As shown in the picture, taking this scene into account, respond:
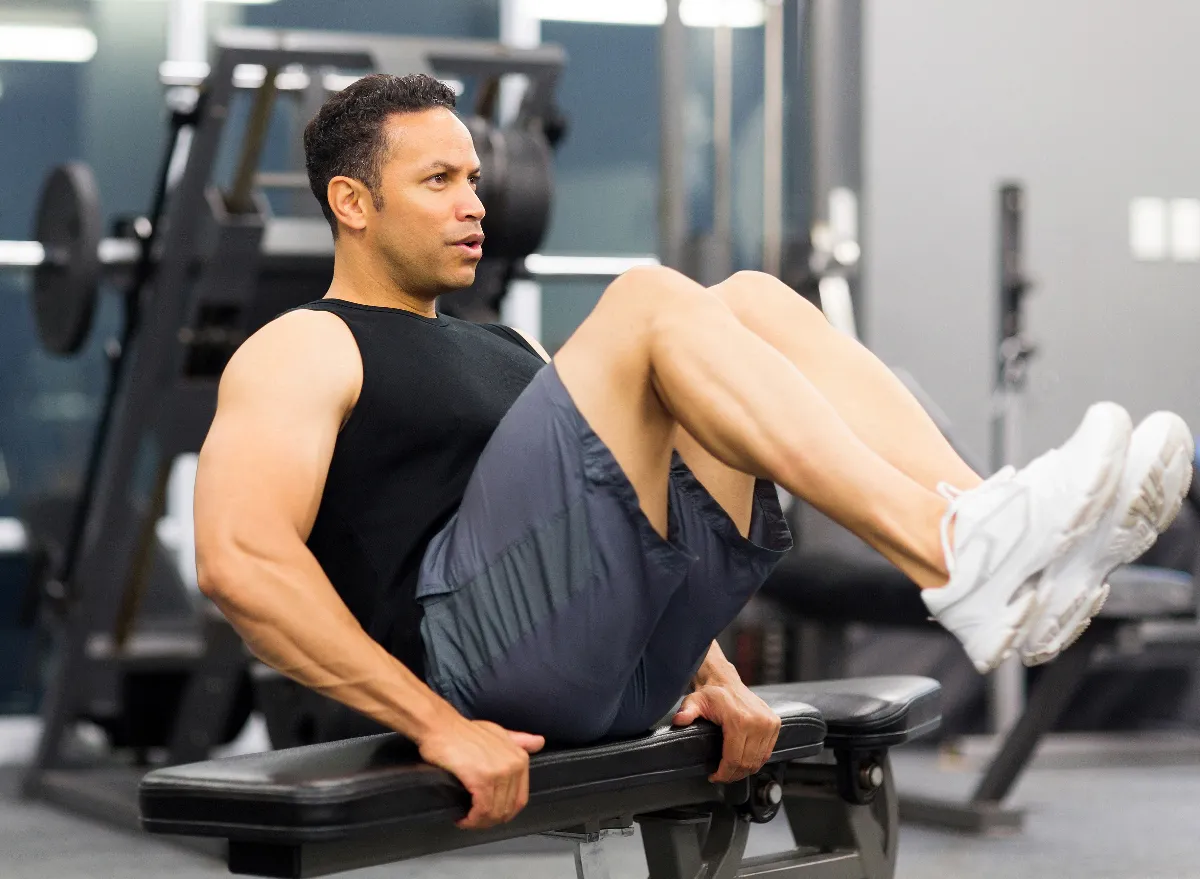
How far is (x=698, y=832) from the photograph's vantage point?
192cm

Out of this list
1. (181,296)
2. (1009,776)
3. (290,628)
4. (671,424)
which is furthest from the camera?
(181,296)

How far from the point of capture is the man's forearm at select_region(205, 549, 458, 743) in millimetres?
1530

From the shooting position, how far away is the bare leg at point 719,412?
1.51 meters

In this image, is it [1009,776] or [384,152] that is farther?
[1009,776]

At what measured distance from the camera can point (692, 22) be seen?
14.9 ft

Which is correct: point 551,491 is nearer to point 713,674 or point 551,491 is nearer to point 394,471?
point 394,471

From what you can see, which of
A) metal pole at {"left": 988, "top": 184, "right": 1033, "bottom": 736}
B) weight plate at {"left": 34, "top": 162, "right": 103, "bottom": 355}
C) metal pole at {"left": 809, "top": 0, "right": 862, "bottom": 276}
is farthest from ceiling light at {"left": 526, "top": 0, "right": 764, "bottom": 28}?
weight plate at {"left": 34, "top": 162, "right": 103, "bottom": 355}

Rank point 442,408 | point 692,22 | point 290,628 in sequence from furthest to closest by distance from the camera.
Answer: point 692,22
point 442,408
point 290,628

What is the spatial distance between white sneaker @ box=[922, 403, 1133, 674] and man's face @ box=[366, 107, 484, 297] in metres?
0.62

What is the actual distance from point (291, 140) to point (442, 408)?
13.7 feet

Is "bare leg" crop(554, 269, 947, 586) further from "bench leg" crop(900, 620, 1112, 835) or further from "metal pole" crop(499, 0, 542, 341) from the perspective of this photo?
"metal pole" crop(499, 0, 542, 341)

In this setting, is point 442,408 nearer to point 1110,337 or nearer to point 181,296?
point 181,296

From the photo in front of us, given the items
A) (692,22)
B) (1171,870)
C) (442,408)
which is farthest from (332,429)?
(692,22)

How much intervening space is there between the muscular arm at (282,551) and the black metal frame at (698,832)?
129mm
